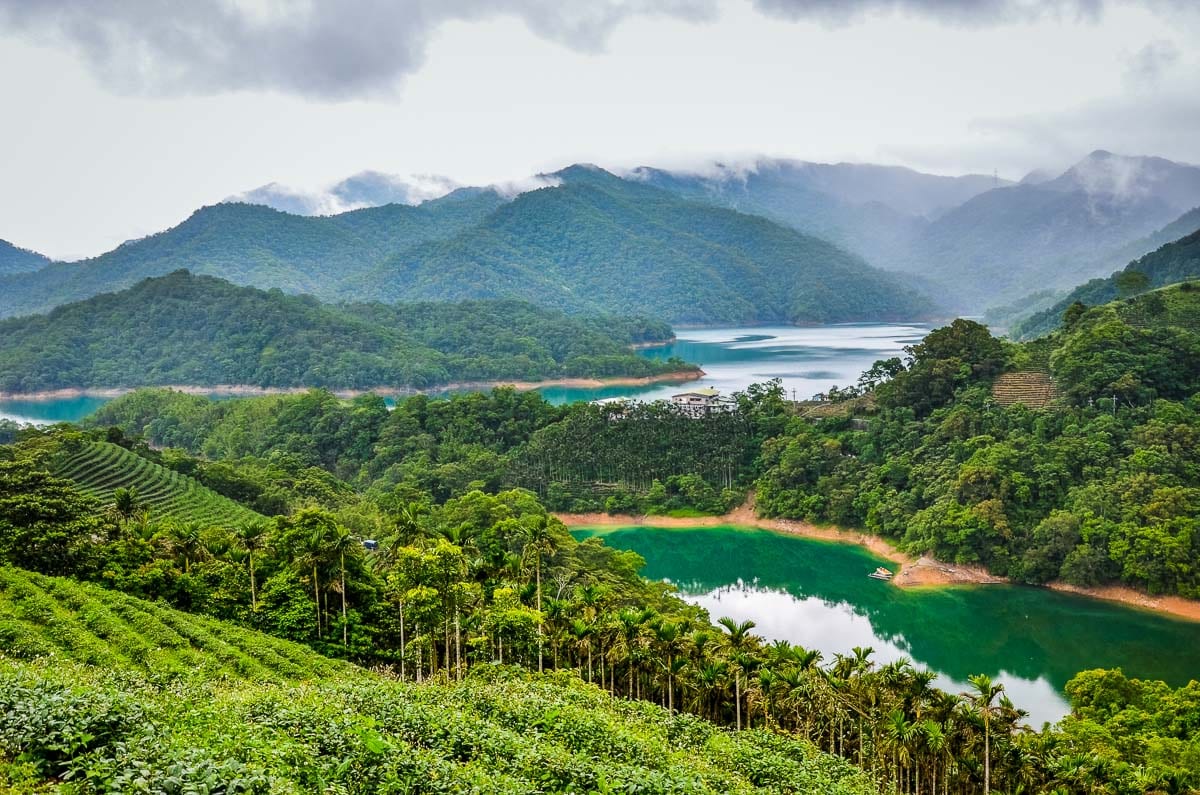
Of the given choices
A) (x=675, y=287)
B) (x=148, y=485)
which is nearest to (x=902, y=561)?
(x=148, y=485)

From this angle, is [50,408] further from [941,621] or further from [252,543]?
[941,621]

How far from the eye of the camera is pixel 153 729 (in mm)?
8602

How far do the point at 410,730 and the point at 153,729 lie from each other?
3329 millimetres

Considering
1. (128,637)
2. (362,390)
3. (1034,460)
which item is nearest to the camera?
(128,637)

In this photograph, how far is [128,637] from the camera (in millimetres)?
17141

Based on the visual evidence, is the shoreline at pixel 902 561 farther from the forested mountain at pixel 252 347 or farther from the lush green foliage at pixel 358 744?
the forested mountain at pixel 252 347

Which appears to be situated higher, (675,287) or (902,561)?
(675,287)

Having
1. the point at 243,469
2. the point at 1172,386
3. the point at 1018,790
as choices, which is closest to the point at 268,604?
the point at 1018,790

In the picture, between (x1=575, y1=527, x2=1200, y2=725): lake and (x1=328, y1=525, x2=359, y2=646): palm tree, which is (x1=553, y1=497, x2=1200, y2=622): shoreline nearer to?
(x1=575, y1=527, x2=1200, y2=725): lake

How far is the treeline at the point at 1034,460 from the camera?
35.6m

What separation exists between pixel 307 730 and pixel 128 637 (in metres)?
9.43

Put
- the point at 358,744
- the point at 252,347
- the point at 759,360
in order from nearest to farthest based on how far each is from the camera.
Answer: the point at 358,744
the point at 252,347
the point at 759,360

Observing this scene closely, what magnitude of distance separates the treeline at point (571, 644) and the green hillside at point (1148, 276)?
62.3 meters

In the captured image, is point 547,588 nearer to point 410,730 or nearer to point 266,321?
point 410,730
